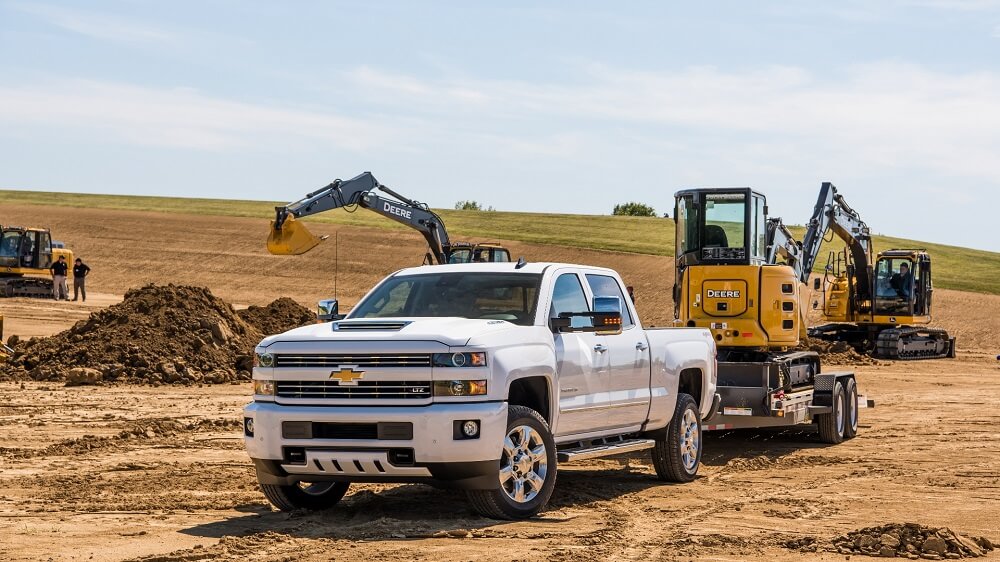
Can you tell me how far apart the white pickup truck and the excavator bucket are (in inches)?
710

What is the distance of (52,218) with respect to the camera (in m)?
81.7

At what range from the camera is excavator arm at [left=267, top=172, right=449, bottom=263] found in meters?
29.8

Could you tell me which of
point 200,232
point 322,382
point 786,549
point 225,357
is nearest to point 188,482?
point 322,382

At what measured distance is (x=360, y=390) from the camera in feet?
32.7

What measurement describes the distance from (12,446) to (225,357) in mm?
10746

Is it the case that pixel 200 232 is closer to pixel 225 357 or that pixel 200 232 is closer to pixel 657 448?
pixel 225 357

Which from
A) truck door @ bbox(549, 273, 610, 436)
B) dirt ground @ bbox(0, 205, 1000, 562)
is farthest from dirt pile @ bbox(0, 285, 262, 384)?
truck door @ bbox(549, 273, 610, 436)

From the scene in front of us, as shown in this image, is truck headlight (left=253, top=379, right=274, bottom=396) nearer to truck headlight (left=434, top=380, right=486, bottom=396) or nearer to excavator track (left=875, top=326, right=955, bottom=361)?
truck headlight (left=434, top=380, right=486, bottom=396)

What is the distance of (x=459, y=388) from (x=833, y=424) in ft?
31.3

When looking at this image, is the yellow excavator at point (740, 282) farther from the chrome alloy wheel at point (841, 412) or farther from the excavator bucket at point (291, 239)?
the excavator bucket at point (291, 239)

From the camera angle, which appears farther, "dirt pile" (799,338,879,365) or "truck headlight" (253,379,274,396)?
"dirt pile" (799,338,879,365)

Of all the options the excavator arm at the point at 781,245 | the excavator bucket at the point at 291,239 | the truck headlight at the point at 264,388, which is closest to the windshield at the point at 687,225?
the excavator arm at the point at 781,245

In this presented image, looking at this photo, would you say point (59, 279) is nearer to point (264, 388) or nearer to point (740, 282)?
point (740, 282)

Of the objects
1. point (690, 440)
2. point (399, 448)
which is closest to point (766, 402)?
point (690, 440)
